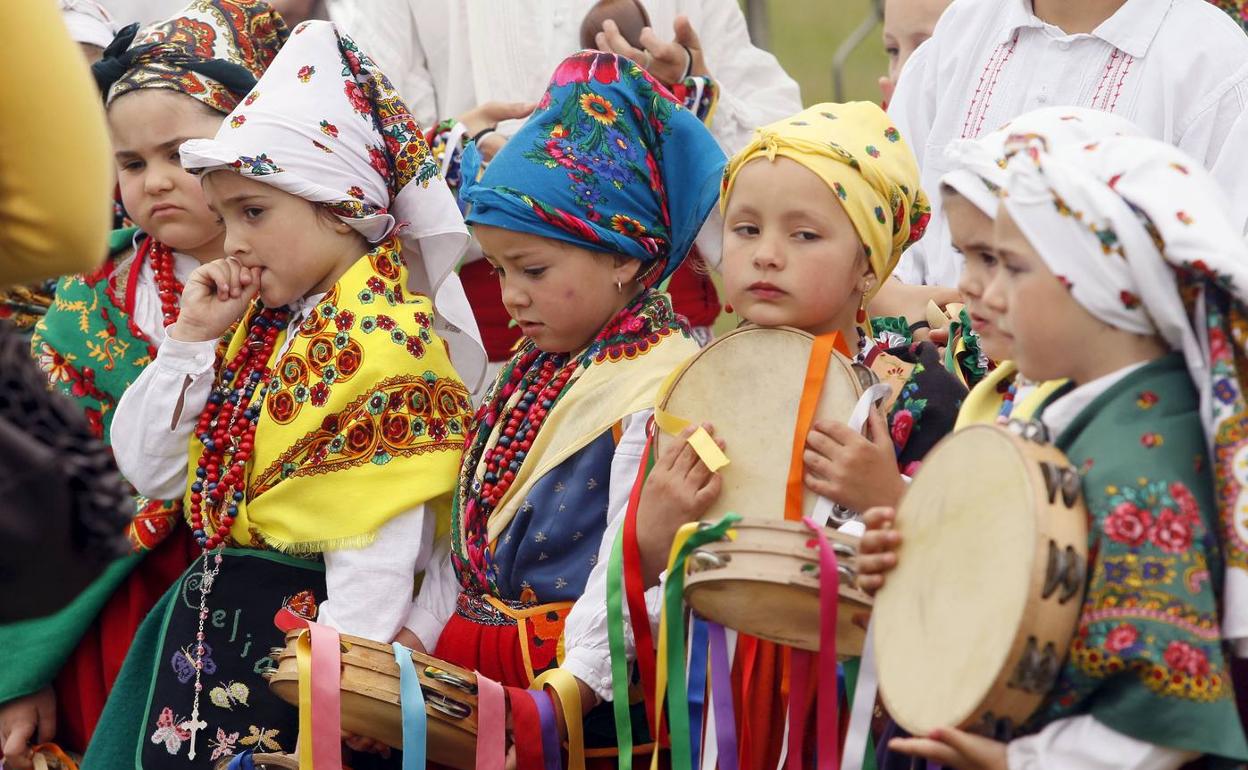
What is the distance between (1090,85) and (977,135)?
29 centimetres

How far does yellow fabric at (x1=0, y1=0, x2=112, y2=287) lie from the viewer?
7.43 ft

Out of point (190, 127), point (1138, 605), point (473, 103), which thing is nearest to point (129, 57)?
point (190, 127)

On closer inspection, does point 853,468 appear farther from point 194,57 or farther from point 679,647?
point 194,57

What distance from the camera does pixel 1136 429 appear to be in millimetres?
2434

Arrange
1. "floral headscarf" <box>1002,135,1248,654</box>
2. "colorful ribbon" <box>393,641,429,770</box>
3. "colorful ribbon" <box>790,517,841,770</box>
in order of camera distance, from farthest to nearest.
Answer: "colorful ribbon" <box>393,641,429,770</box> → "colorful ribbon" <box>790,517,841,770</box> → "floral headscarf" <box>1002,135,1248,654</box>

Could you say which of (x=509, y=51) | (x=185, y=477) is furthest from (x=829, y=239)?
(x=509, y=51)

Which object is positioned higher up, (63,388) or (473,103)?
(473,103)

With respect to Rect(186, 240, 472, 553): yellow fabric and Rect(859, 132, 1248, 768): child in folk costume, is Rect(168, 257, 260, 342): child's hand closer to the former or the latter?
Rect(186, 240, 472, 553): yellow fabric

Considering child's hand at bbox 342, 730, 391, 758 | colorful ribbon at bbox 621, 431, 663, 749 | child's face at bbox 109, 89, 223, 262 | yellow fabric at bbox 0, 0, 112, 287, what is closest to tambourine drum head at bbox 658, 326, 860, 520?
colorful ribbon at bbox 621, 431, 663, 749

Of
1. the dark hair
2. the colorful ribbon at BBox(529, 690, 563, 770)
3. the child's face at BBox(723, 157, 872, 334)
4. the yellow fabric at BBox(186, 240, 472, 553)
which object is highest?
the dark hair

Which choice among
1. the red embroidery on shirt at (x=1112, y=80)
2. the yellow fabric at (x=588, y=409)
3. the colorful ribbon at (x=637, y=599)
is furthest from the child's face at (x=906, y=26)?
the colorful ribbon at (x=637, y=599)

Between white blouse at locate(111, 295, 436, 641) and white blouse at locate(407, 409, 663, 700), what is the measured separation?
0.42ft

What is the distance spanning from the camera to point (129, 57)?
14.3ft

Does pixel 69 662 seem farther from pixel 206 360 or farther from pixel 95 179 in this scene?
pixel 95 179
